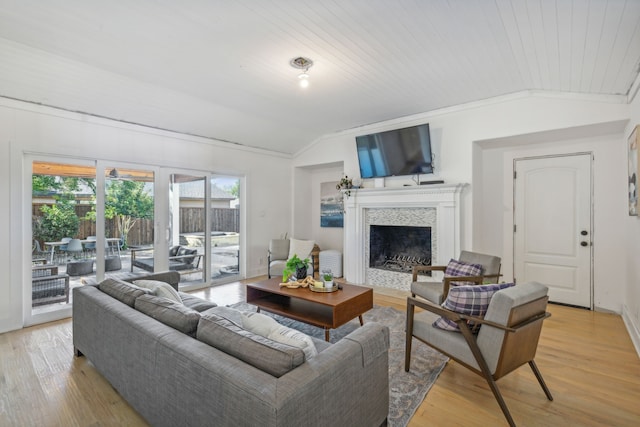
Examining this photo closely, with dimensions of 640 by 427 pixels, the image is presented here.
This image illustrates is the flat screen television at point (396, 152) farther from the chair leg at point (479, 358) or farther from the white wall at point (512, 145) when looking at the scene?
the chair leg at point (479, 358)

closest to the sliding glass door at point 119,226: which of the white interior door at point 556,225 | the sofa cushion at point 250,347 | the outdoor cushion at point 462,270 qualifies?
the sofa cushion at point 250,347

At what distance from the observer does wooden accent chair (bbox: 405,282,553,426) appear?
6.10 feet

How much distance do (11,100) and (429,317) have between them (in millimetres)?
4809

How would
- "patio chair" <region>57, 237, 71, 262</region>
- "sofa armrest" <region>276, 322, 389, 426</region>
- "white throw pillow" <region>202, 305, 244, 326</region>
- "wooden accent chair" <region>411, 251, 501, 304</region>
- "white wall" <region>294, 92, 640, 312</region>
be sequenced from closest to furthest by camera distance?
"sofa armrest" <region>276, 322, 389, 426</region> < "white throw pillow" <region>202, 305, 244, 326</region> < "wooden accent chair" <region>411, 251, 501, 304</region> < "white wall" <region>294, 92, 640, 312</region> < "patio chair" <region>57, 237, 71, 262</region>

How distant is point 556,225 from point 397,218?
211 centimetres

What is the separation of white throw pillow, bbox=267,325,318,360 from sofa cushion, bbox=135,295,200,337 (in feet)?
1.68

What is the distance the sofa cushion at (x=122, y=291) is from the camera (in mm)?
2264

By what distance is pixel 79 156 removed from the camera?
12.6ft

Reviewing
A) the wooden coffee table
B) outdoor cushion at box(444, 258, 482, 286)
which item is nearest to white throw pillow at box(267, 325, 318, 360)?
the wooden coffee table

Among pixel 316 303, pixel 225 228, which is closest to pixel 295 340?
pixel 316 303

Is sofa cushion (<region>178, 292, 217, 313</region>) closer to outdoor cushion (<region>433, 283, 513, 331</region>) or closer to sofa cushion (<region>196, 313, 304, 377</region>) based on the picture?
sofa cushion (<region>196, 313, 304, 377</region>)

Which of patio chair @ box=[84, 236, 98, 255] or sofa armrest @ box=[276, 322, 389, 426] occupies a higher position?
patio chair @ box=[84, 236, 98, 255]

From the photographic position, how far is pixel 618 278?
378cm

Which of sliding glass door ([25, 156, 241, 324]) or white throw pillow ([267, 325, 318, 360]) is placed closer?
white throw pillow ([267, 325, 318, 360])
